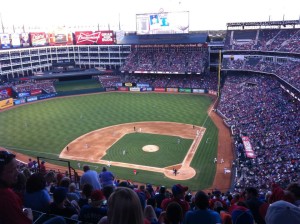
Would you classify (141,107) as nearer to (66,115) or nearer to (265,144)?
(66,115)

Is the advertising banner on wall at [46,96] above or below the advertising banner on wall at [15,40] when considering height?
below

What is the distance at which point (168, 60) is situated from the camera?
228 ft

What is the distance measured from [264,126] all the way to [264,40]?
33.7 meters

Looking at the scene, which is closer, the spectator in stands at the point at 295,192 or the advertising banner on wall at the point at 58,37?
the spectator in stands at the point at 295,192

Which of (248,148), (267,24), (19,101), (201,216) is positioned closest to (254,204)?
(201,216)

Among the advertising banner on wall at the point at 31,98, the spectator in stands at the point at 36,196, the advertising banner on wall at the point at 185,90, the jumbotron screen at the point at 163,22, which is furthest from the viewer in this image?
the jumbotron screen at the point at 163,22

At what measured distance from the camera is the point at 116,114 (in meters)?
46.4

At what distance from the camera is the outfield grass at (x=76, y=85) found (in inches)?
2584

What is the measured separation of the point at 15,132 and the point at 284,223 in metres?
40.7

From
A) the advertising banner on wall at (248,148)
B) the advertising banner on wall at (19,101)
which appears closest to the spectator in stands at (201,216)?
the advertising banner on wall at (248,148)

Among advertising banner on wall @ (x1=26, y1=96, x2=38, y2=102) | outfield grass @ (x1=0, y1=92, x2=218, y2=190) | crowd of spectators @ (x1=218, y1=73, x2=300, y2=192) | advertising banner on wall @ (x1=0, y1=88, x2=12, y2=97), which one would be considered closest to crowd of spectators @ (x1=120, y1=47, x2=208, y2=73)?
outfield grass @ (x1=0, y1=92, x2=218, y2=190)

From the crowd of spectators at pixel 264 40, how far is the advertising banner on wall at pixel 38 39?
149 feet

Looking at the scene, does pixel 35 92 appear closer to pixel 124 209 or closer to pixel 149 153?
pixel 149 153

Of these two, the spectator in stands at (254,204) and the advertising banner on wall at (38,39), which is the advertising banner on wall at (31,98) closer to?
the advertising banner on wall at (38,39)
